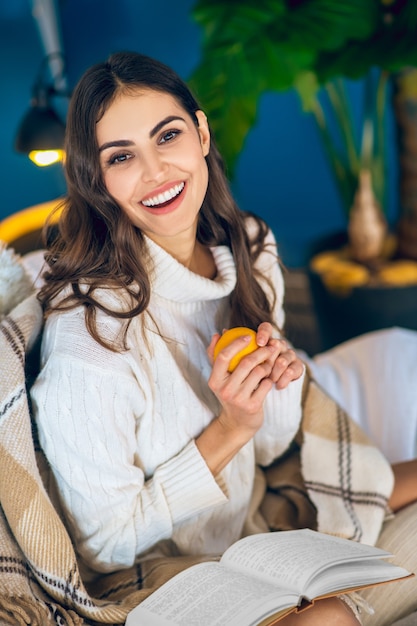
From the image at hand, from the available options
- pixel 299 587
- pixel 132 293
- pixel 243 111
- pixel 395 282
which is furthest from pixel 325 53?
pixel 299 587

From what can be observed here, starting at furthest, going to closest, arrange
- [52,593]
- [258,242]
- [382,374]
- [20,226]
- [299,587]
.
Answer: [20,226] < [382,374] < [258,242] < [52,593] < [299,587]

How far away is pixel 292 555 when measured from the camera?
3.41 ft

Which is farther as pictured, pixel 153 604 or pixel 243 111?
pixel 243 111

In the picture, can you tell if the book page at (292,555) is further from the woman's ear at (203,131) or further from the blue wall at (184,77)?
the blue wall at (184,77)

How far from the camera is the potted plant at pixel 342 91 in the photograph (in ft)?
6.73

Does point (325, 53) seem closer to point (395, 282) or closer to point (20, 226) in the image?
point (395, 282)

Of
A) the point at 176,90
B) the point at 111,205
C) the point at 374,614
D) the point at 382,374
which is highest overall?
the point at 176,90

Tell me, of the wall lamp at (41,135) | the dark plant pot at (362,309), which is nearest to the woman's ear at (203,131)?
the wall lamp at (41,135)

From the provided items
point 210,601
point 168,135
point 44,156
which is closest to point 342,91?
point 44,156

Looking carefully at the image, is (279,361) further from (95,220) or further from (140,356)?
(95,220)

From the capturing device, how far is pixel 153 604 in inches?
39.0

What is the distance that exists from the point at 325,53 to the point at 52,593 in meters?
1.64

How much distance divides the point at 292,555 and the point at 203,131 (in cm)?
64

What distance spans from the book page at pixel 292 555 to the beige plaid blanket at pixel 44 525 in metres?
0.13
